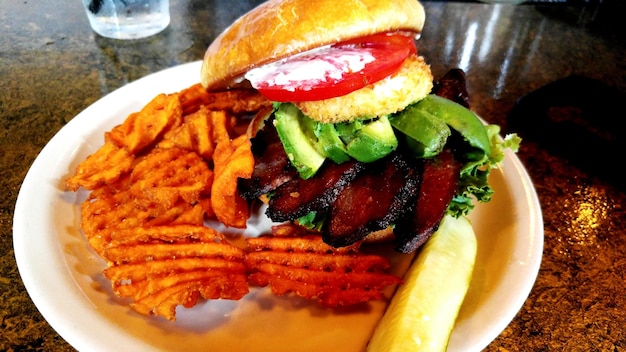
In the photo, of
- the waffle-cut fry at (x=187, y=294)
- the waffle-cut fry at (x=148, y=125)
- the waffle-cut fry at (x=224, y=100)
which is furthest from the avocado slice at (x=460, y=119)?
the waffle-cut fry at (x=148, y=125)

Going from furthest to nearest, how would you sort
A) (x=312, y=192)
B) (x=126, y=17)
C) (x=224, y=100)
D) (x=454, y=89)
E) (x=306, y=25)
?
1. (x=126, y=17)
2. (x=224, y=100)
3. (x=454, y=89)
4. (x=312, y=192)
5. (x=306, y=25)

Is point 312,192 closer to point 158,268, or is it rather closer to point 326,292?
point 326,292

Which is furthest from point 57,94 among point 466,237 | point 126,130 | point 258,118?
point 466,237

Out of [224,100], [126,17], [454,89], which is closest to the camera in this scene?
[454,89]

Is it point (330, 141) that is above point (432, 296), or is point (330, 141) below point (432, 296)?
above

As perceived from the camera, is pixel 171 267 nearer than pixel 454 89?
Yes

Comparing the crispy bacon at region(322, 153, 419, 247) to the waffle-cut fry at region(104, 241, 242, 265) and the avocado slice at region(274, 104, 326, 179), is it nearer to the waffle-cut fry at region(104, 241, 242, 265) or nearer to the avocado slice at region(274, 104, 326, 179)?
the avocado slice at region(274, 104, 326, 179)

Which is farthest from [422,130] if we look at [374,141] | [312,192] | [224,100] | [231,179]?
[224,100]

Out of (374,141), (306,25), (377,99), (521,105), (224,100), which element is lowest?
(521,105)
